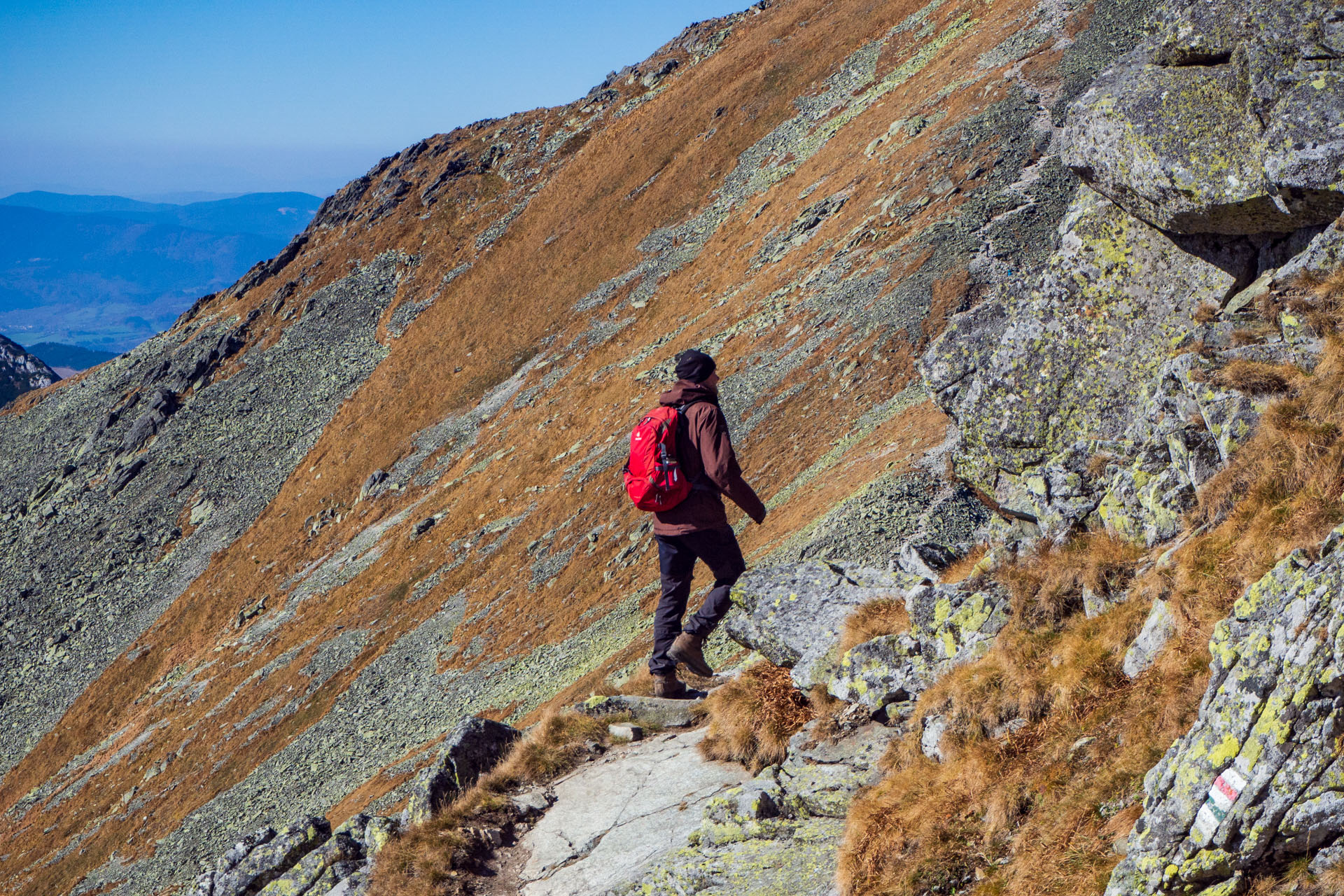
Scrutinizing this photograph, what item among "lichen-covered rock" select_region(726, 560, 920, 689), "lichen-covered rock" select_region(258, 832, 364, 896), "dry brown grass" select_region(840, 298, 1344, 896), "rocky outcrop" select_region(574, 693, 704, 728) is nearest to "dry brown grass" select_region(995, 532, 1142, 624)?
"dry brown grass" select_region(840, 298, 1344, 896)

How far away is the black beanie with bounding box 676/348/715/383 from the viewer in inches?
388

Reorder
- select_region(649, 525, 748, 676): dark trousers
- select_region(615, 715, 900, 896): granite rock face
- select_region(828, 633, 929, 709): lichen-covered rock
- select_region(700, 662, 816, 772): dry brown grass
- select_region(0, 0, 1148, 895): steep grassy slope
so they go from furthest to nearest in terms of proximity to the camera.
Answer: select_region(0, 0, 1148, 895): steep grassy slope → select_region(649, 525, 748, 676): dark trousers → select_region(700, 662, 816, 772): dry brown grass → select_region(828, 633, 929, 709): lichen-covered rock → select_region(615, 715, 900, 896): granite rock face

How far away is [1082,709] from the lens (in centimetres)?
652

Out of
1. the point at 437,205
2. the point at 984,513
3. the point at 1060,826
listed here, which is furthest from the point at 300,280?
the point at 1060,826

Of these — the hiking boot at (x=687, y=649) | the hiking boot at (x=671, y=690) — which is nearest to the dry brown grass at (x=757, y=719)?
the hiking boot at (x=687, y=649)

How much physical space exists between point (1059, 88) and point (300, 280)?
5916 cm

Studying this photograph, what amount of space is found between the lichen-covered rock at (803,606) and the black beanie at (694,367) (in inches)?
100

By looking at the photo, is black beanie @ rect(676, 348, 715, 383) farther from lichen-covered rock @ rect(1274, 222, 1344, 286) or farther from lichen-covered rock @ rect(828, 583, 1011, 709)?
lichen-covered rock @ rect(1274, 222, 1344, 286)

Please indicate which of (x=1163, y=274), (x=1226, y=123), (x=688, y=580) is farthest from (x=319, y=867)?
(x=1226, y=123)

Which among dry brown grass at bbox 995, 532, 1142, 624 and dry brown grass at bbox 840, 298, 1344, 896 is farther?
dry brown grass at bbox 995, 532, 1142, 624

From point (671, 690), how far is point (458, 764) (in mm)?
2593

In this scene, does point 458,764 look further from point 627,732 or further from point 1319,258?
point 1319,258

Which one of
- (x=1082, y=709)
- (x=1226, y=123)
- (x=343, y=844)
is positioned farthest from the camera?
(x=343, y=844)

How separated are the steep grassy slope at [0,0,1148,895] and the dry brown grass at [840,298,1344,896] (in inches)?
319
